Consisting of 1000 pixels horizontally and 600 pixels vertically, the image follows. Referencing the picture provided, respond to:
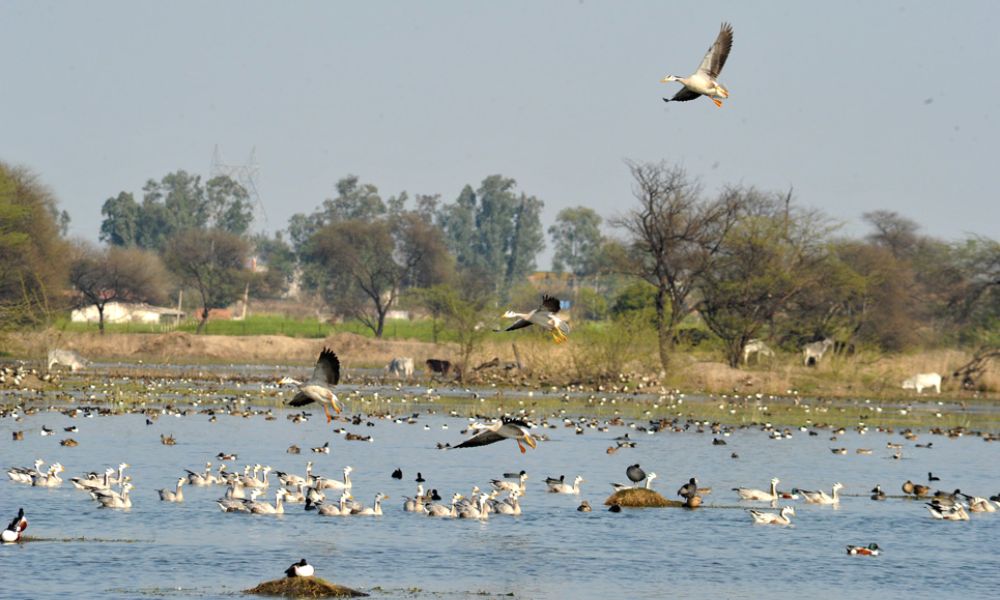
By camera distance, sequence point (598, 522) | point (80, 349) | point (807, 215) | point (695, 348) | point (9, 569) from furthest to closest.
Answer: point (80, 349), point (807, 215), point (695, 348), point (598, 522), point (9, 569)

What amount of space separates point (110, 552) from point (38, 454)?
13.3 metres

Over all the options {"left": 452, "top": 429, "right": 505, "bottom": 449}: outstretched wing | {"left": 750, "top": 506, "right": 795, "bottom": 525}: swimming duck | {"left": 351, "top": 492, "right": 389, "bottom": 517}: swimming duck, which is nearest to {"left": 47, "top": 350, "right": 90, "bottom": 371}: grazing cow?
{"left": 351, "top": 492, "right": 389, "bottom": 517}: swimming duck

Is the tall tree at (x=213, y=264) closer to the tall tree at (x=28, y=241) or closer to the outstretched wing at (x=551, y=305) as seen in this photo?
the tall tree at (x=28, y=241)

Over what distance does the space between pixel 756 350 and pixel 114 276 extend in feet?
219

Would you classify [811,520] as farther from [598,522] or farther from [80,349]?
[80,349]

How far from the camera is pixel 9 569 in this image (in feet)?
70.4

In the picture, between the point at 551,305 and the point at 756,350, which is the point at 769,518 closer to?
the point at 551,305

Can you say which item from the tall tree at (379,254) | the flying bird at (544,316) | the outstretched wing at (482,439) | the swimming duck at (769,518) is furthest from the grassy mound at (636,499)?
the tall tree at (379,254)

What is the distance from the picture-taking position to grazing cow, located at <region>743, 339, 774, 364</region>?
2867 inches

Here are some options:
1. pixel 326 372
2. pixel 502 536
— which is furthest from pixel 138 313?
pixel 326 372

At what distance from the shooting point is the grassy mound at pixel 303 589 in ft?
65.7

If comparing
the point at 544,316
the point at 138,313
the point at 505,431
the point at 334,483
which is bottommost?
the point at 334,483

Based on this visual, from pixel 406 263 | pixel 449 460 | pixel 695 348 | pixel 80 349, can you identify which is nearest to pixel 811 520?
pixel 449 460

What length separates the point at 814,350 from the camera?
247ft
